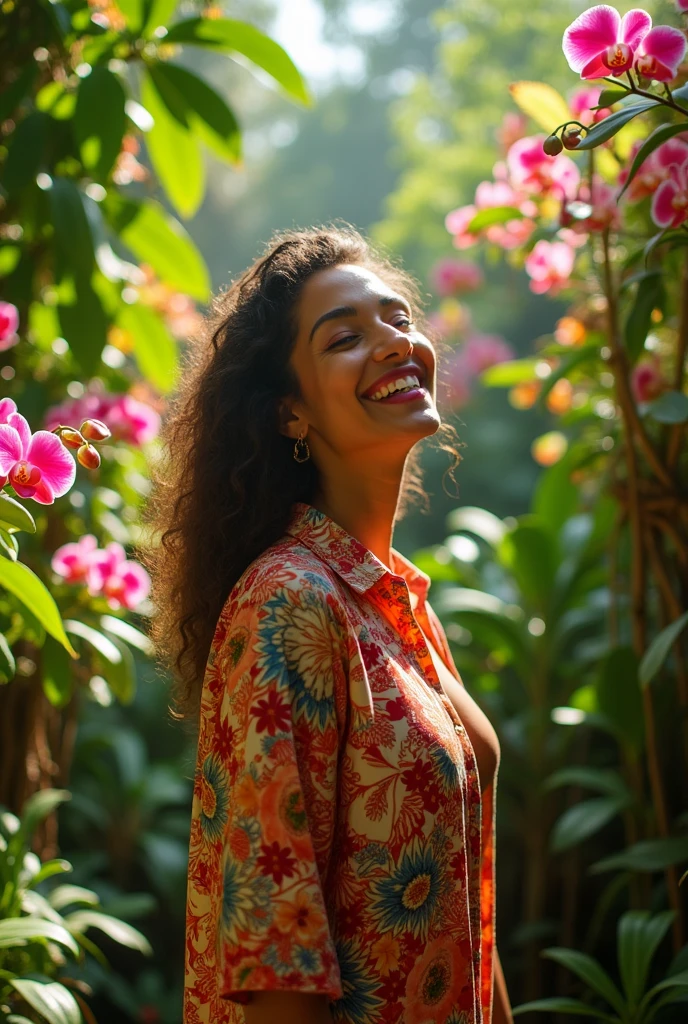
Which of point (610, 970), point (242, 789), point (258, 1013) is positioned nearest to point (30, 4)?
point (242, 789)

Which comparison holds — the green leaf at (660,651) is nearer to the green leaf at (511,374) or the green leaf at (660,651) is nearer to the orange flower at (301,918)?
the orange flower at (301,918)

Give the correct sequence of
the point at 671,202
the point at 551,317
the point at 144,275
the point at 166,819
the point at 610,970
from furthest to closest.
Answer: the point at 551,317, the point at 166,819, the point at 144,275, the point at 610,970, the point at 671,202

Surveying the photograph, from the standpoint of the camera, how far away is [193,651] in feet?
3.40

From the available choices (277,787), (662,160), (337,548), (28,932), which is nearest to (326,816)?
(277,787)

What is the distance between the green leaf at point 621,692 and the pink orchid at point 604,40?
997 millimetres

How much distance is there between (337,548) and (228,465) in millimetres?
158

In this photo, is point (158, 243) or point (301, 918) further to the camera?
point (158, 243)

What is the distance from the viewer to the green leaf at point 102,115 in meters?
1.36

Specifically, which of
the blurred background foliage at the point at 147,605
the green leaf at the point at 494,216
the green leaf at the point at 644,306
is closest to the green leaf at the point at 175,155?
the blurred background foliage at the point at 147,605

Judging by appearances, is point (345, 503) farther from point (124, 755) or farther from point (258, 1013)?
point (124, 755)

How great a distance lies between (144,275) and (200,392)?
1239mm

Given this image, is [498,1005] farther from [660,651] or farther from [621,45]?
[621,45]

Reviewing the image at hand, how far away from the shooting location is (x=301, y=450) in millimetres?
1051

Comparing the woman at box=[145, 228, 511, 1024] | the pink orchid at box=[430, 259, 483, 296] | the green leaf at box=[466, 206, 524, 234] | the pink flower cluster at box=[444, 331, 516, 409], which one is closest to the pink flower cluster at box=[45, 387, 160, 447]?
the woman at box=[145, 228, 511, 1024]
